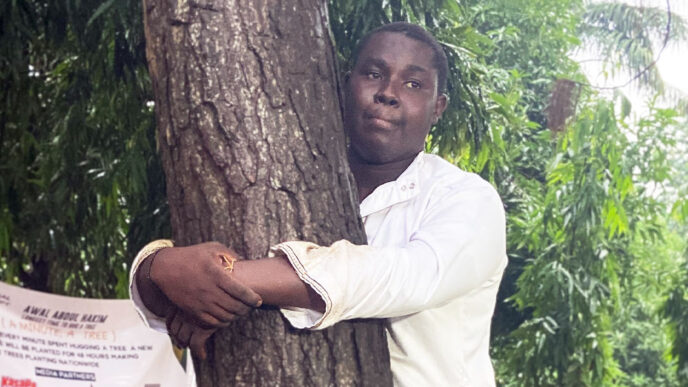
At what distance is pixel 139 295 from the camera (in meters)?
2.18

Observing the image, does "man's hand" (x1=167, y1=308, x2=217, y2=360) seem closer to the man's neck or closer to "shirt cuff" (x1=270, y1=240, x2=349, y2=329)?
"shirt cuff" (x1=270, y1=240, x2=349, y2=329)

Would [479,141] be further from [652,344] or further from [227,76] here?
[652,344]

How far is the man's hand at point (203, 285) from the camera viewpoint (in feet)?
6.40

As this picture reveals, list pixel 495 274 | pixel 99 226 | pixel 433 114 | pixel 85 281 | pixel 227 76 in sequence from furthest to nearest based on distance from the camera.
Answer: pixel 85 281 < pixel 99 226 < pixel 433 114 < pixel 495 274 < pixel 227 76

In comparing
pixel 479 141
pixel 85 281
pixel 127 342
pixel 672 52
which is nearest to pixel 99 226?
pixel 85 281

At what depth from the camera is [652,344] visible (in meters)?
22.6

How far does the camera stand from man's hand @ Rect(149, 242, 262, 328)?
76.8 inches

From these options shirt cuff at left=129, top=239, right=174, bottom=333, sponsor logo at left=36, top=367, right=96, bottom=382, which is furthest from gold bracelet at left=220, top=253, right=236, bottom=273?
sponsor logo at left=36, top=367, right=96, bottom=382

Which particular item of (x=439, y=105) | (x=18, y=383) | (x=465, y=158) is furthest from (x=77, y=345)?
(x=439, y=105)

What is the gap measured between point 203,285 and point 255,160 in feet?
0.98

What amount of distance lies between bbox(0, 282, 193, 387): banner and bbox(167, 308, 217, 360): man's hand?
3775mm

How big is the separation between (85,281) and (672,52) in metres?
14.3

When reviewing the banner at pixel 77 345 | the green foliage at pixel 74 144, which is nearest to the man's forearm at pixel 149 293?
the green foliage at pixel 74 144

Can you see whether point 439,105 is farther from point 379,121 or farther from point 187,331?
point 187,331
